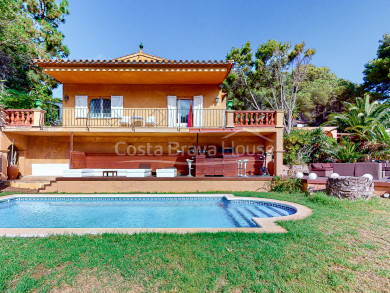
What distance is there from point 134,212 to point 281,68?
1863 cm

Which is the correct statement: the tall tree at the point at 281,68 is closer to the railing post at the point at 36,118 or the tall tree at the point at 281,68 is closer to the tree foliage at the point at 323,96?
the tree foliage at the point at 323,96

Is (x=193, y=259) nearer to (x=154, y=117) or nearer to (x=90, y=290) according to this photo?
(x=90, y=290)

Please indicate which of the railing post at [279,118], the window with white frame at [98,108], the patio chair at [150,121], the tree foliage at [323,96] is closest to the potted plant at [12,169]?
the window with white frame at [98,108]

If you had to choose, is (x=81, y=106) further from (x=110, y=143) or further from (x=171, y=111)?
(x=171, y=111)

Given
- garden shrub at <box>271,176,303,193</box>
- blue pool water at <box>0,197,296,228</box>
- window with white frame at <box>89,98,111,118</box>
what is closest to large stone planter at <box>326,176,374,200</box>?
garden shrub at <box>271,176,303,193</box>

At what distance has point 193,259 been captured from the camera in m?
3.16

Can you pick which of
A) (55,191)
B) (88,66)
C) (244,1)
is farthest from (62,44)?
(244,1)

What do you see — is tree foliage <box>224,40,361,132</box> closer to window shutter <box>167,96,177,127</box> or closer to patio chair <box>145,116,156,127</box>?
window shutter <box>167,96,177,127</box>

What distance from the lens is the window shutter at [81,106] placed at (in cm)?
1232

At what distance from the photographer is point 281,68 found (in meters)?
19.0

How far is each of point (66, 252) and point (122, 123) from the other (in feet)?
30.2

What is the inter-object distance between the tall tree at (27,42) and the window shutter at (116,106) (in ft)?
16.3

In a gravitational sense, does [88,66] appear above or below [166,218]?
above

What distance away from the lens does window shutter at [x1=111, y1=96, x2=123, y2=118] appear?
1240 centimetres
